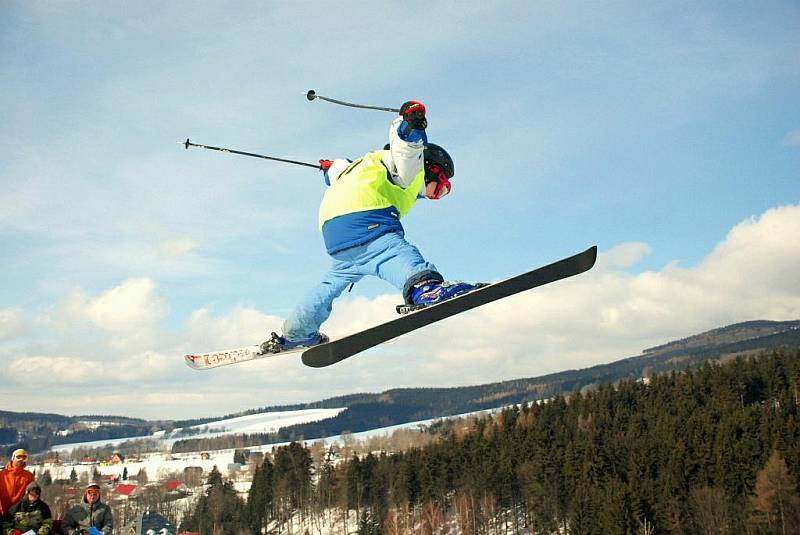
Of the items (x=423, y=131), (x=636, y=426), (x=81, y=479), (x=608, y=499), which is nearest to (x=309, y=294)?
(x=423, y=131)

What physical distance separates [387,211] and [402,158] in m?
Result: 0.43

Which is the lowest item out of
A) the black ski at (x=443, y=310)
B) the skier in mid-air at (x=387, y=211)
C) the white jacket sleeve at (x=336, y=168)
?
the black ski at (x=443, y=310)

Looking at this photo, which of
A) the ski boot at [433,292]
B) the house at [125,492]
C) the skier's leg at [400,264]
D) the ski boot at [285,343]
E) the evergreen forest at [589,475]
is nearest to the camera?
the ski boot at [433,292]

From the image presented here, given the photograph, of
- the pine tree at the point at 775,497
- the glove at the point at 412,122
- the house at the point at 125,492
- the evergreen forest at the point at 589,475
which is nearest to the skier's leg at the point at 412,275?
the glove at the point at 412,122

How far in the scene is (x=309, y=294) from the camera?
5.93 meters

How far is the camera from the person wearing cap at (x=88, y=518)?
634cm

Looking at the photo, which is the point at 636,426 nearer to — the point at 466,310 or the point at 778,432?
the point at 778,432

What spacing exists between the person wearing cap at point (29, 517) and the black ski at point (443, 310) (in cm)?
303

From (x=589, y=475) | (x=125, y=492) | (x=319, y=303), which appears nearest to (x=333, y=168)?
(x=319, y=303)

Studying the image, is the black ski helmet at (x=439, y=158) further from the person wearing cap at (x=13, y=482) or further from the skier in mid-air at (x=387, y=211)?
the person wearing cap at (x=13, y=482)

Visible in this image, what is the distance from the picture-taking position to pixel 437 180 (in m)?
5.63

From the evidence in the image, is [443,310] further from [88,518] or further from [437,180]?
[88,518]

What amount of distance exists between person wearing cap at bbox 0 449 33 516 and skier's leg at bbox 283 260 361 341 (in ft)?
8.92

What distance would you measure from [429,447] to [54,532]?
6051cm
